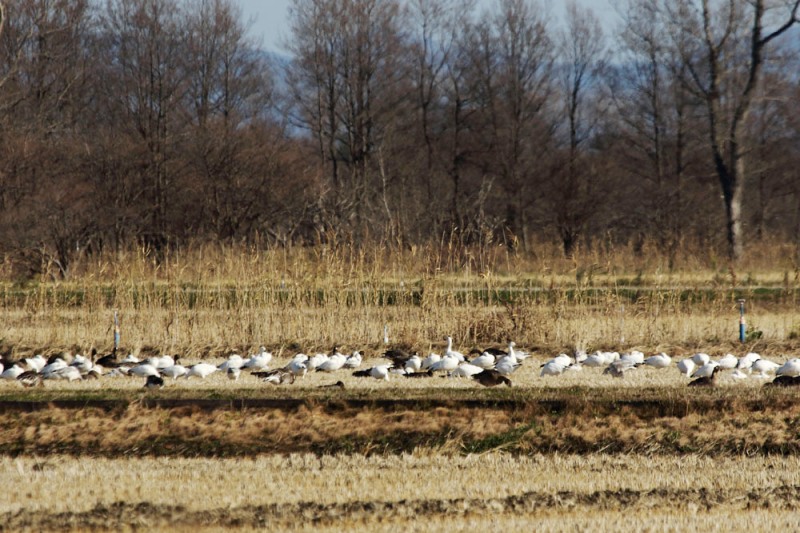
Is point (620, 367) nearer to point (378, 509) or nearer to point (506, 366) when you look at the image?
point (506, 366)

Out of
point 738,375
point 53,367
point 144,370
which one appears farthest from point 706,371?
point 53,367

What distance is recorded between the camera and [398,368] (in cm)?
1391

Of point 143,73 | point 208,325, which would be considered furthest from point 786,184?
point 208,325

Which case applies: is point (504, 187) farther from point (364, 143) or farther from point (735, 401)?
point (735, 401)

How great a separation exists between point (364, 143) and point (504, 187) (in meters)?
6.95

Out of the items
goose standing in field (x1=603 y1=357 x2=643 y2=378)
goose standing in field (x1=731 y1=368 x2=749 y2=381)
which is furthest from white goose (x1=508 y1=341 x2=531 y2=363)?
goose standing in field (x1=731 y1=368 x2=749 y2=381)

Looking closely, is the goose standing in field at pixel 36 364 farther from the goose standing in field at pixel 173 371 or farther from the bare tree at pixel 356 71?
the bare tree at pixel 356 71

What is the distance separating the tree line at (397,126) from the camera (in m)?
38.1

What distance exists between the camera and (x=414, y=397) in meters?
11.3

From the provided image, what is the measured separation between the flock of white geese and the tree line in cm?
2136

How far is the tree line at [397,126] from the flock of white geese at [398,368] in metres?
21.4

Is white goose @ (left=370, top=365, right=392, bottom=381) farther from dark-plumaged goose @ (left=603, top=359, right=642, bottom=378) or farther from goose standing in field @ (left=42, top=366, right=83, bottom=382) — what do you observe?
goose standing in field @ (left=42, top=366, right=83, bottom=382)

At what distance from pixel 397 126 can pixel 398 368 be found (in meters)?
34.9

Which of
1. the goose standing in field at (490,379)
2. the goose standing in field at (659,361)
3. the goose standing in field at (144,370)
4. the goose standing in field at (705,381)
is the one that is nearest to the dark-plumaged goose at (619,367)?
the goose standing in field at (659,361)
